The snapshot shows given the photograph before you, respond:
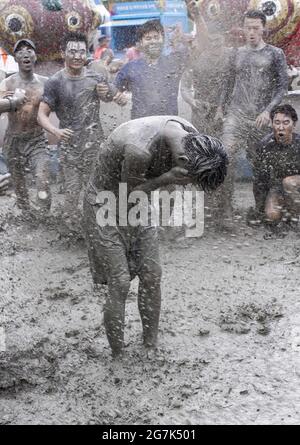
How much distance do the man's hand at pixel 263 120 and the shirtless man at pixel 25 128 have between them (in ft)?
7.20

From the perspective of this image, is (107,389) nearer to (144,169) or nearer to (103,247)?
(103,247)

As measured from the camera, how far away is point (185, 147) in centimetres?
348

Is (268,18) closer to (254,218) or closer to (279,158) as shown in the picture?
(279,158)

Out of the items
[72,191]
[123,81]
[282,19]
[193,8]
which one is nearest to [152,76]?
[123,81]

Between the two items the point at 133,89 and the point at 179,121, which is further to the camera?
the point at 133,89

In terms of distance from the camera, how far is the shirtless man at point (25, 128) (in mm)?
6957

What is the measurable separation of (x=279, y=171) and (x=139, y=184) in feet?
10.5

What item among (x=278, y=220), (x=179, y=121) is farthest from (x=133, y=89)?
(x=179, y=121)

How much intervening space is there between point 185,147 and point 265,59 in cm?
347

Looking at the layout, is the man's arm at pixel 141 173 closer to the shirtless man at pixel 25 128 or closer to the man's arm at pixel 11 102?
the man's arm at pixel 11 102

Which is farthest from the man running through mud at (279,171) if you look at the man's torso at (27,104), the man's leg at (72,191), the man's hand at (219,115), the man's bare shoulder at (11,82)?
the man's bare shoulder at (11,82)

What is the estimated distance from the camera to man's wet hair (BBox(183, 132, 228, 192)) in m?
3.46

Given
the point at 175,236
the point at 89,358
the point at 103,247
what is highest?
the point at 103,247
